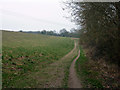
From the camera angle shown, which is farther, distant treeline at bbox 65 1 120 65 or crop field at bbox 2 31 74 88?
distant treeline at bbox 65 1 120 65

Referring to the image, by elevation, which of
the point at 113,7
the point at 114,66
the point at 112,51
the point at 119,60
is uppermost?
the point at 113,7

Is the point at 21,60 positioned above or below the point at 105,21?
below

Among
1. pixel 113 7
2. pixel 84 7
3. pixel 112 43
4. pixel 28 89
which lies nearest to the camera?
pixel 28 89

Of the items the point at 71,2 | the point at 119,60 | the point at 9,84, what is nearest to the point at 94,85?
the point at 119,60

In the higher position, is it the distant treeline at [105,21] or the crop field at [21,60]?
the distant treeline at [105,21]

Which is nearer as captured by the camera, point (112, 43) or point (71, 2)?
point (112, 43)

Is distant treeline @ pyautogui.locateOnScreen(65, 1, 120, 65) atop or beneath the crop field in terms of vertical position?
atop

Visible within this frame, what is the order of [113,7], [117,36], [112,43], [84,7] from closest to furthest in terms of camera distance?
[117,36] < [112,43] < [113,7] < [84,7]

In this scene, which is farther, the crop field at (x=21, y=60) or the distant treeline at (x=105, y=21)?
the distant treeline at (x=105, y=21)

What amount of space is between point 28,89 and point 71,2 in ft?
29.9

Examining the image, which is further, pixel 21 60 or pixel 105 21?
pixel 21 60

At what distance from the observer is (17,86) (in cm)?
618

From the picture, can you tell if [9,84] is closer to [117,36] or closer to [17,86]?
[17,86]

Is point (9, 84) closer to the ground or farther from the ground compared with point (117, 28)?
closer to the ground
